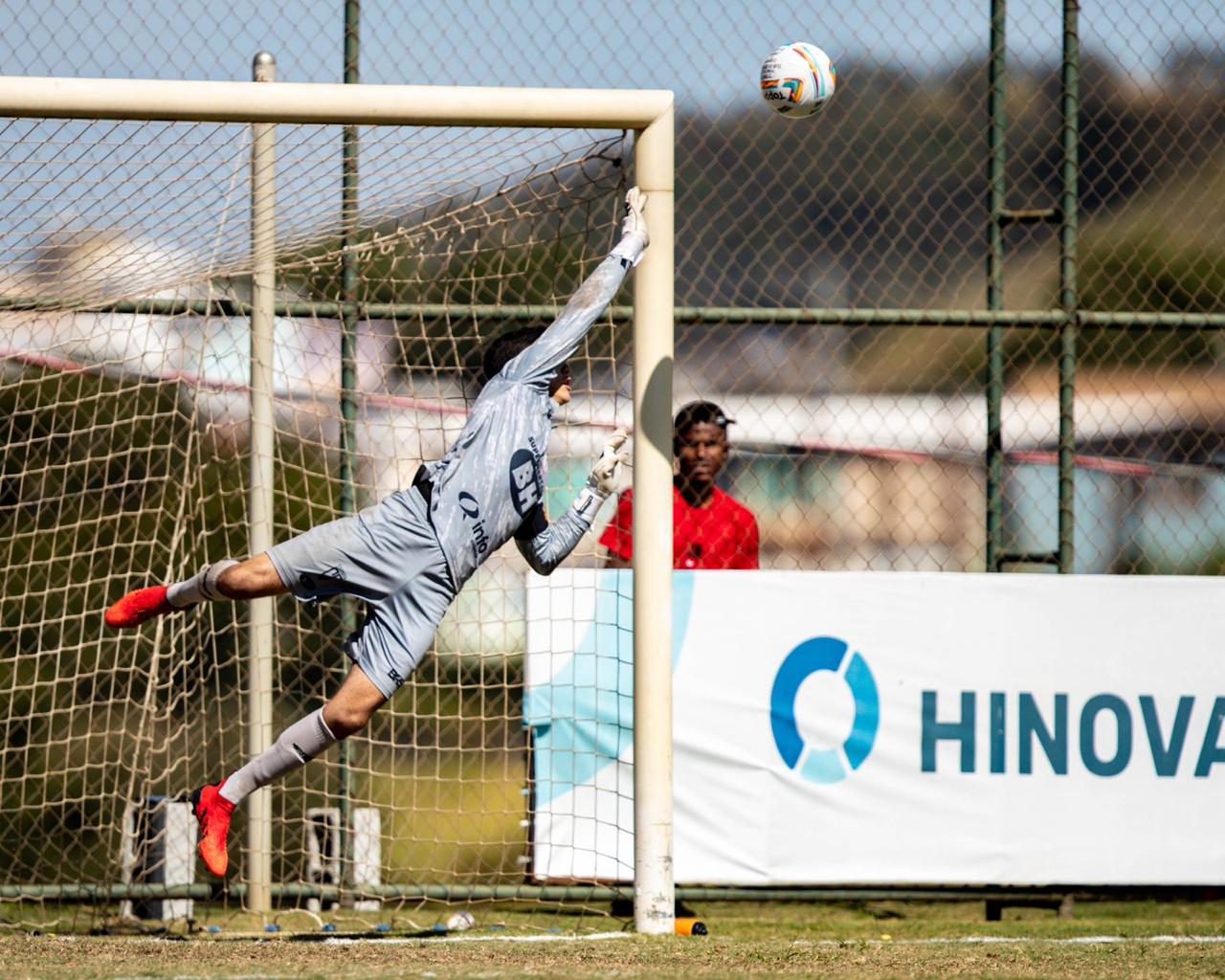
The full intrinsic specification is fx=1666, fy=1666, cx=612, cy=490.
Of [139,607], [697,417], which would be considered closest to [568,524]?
[697,417]

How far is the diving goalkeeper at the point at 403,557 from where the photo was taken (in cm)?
511

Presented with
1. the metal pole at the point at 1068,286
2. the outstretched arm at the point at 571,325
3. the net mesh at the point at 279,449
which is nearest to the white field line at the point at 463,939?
the net mesh at the point at 279,449

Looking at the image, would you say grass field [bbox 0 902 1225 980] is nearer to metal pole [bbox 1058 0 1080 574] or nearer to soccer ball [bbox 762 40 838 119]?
metal pole [bbox 1058 0 1080 574]

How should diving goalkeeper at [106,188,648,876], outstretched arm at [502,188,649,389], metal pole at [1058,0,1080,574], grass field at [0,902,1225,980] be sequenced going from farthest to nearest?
metal pole at [1058,0,1080,574], outstretched arm at [502,188,649,389], diving goalkeeper at [106,188,648,876], grass field at [0,902,1225,980]

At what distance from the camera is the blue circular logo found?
20.2 ft

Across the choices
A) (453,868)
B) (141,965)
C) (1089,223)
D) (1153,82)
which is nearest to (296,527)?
(453,868)

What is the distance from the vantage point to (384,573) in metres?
5.14

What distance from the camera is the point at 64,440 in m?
7.00

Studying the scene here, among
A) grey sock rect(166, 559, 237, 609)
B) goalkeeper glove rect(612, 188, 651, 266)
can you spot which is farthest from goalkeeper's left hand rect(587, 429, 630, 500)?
grey sock rect(166, 559, 237, 609)

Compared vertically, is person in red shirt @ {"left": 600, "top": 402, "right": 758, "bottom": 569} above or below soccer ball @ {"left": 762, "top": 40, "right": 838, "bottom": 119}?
below

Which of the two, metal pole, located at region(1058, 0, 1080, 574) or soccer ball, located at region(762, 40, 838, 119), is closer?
soccer ball, located at region(762, 40, 838, 119)

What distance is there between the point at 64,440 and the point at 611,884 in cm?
295

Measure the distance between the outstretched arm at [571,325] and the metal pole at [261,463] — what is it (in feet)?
4.59

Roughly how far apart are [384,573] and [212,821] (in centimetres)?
91
